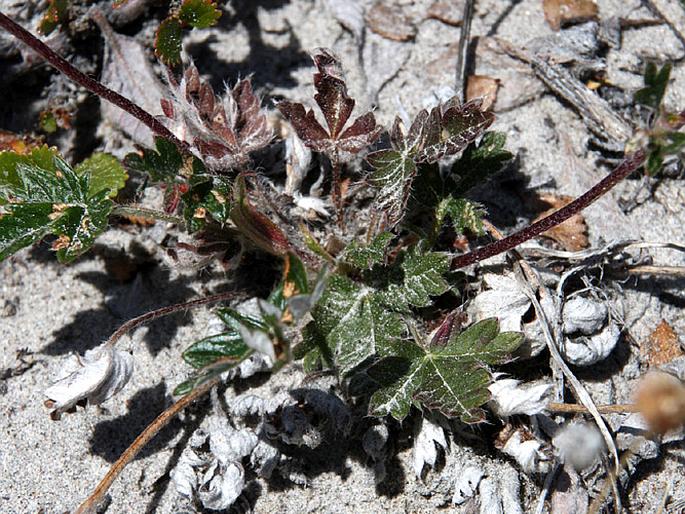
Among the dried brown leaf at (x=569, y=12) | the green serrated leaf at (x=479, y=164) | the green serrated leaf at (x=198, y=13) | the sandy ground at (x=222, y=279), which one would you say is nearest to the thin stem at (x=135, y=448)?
the sandy ground at (x=222, y=279)

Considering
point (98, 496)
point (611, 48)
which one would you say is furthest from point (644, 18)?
point (98, 496)

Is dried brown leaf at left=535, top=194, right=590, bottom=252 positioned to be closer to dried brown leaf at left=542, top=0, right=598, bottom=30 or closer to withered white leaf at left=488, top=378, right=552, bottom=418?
withered white leaf at left=488, top=378, right=552, bottom=418

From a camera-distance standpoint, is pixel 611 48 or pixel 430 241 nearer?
pixel 430 241

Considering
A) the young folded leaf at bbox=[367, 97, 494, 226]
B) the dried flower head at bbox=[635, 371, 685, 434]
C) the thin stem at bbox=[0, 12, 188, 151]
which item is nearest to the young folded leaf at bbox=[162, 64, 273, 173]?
the thin stem at bbox=[0, 12, 188, 151]

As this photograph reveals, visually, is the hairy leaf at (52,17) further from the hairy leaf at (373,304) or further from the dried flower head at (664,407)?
the dried flower head at (664,407)

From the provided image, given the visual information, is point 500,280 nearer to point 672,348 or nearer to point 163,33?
point 672,348

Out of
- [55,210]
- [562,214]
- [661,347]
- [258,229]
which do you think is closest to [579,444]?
[661,347]
